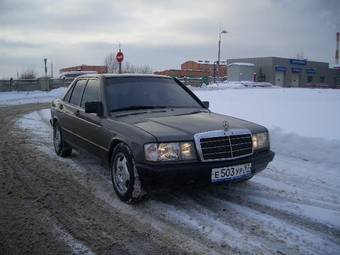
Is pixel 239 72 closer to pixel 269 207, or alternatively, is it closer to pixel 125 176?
pixel 269 207

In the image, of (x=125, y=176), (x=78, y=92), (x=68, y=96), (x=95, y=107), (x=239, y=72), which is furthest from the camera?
(x=239, y=72)

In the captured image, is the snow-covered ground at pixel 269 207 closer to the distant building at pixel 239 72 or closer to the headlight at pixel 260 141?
the headlight at pixel 260 141

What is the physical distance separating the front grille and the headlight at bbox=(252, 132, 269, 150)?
0.22m

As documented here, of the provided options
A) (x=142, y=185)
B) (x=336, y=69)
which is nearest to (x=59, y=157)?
(x=142, y=185)

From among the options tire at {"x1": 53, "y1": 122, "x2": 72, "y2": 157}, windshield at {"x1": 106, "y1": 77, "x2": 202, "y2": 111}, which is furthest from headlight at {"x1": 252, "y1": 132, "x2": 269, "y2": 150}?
tire at {"x1": 53, "y1": 122, "x2": 72, "y2": 157}

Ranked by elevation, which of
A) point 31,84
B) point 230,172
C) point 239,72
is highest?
point 239,72

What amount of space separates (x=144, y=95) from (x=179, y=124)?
3.89 ft

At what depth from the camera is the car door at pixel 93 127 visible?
5.50m

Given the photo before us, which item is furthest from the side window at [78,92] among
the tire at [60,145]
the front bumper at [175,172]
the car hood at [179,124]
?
the front bumper at [175,172]

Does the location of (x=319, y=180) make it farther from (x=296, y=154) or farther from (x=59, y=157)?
(x=59, y=157)

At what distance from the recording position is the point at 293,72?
64.8 metres

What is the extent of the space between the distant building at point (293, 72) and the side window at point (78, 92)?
55.5 metres

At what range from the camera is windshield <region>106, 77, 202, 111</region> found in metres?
5.64

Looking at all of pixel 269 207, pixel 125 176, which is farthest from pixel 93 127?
pixel 269 207
